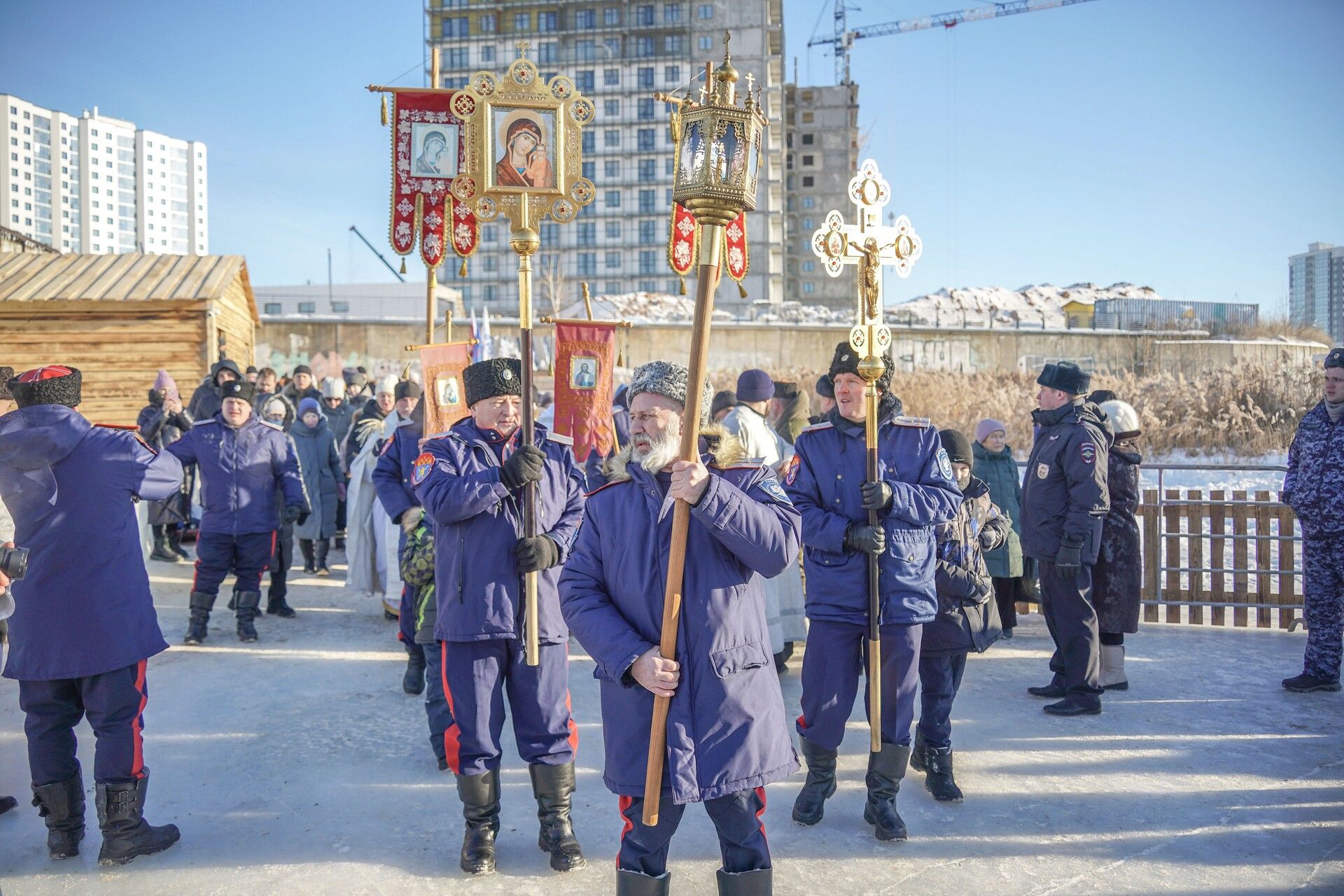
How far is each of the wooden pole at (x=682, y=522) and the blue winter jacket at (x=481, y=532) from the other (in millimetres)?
1310

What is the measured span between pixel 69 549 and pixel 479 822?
79.4 inches

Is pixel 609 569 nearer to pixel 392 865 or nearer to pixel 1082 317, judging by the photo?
pixel 392 865

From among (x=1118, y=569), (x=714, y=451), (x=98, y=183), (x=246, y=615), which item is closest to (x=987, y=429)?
(x=1118, y=569)

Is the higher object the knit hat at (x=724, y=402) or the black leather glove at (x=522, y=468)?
the knit hat at (x=724, y=402)

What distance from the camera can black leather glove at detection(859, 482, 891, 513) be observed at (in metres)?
4.07

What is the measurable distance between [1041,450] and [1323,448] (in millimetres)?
1851

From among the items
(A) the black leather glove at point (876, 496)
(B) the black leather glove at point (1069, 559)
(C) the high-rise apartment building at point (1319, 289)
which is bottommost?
(B) the black leather glove at point (1069, 559)

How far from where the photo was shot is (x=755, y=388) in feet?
20.9

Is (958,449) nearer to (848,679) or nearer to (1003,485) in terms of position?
(848,679)

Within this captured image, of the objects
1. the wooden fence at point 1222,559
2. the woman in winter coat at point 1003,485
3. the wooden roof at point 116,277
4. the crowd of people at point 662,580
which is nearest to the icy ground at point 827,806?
the crowd of people at point 662,580

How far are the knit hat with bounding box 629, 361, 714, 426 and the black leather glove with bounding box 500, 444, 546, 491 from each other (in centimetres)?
101

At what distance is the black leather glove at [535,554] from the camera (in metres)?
4.00

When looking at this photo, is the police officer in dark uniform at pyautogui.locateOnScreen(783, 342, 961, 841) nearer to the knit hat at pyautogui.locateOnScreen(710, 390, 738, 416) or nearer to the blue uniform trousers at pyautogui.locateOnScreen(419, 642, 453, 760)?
the blue uniform trousers at pyautogui.locateOnScreen(419, 642, 453, 760)

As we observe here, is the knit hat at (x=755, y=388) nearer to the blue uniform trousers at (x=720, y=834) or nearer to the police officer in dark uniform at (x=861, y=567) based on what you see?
the police officer in dark uniform at (x=861, y=567)
